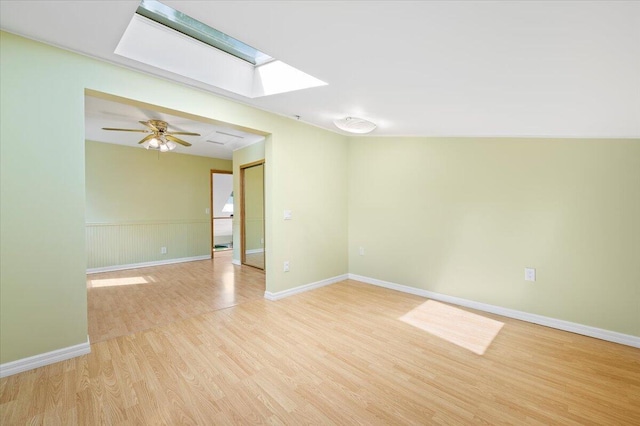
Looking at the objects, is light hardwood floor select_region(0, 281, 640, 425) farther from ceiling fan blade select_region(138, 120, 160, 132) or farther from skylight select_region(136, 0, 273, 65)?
ceiling fan blade select_region(138, 120, 160, 132)

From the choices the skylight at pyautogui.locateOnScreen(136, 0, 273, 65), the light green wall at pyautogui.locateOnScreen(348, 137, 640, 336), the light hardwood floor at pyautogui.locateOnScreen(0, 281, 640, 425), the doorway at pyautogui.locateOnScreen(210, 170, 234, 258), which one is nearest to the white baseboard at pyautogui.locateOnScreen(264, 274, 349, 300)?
the light green wall at pyautogui.locateOnScreen(348, 137, 640, 336)

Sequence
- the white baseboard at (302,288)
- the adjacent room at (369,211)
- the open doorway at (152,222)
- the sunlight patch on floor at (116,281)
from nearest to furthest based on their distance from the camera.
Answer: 1. the adjacent room at (369,211)
2. the open doorway at (152,222)
3. the white baseboard at (302,288)
4. the sunlight patch on floor at (116,281)

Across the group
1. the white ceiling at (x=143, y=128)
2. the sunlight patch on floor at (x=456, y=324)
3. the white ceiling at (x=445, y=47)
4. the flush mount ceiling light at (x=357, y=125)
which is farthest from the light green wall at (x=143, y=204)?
the sunlight patch on floor at (x=456, y=324)

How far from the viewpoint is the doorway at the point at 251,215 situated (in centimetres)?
541

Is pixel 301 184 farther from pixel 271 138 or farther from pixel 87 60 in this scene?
pixel 87 60

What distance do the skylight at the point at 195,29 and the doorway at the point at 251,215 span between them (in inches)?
112

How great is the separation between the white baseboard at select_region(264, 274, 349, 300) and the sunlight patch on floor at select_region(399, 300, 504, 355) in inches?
54.4

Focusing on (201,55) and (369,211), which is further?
(369,211)

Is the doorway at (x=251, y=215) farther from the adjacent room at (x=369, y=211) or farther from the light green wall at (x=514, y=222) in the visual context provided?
the light green wall at (x=514, y=222)

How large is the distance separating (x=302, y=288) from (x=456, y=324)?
1.92 meters

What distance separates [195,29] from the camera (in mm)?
2242

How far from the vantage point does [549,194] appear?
8.71ft

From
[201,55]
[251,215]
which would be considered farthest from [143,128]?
[201,55]

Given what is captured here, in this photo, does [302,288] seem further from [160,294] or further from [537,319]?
[537,319]
